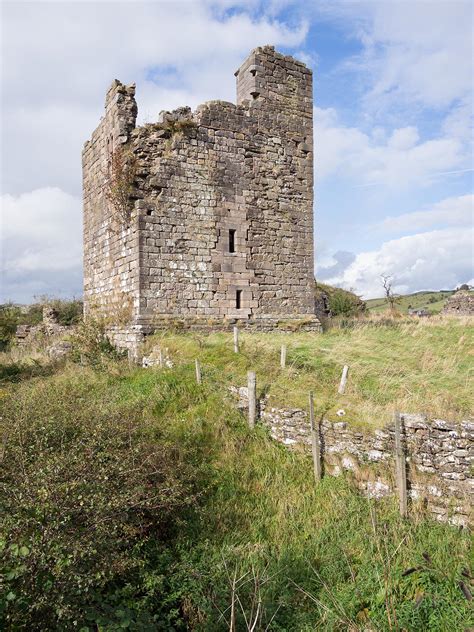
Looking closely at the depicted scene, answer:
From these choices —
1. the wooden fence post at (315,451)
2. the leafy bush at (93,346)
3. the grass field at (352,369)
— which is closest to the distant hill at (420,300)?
the grass field at (352,369)

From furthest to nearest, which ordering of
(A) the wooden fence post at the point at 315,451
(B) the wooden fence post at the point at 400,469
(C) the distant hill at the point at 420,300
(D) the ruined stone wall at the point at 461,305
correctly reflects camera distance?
1. (C) the distant hill at the point at 420,300
2. (D) the ruined stone wall at the point at 461,305
3. (A) the wooden fence post at the point at 315,451
4. (B) the wooden fence post at the point at 400,469

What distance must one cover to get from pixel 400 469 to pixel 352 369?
4493 mm

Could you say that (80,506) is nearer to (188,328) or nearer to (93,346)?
(188,328)

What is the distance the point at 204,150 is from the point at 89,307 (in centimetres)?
655

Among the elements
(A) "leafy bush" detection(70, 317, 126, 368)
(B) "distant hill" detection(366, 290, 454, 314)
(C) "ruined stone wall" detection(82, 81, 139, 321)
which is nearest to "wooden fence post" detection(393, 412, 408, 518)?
(C) "ruined stone wall" detection(82, 81, 139, 321)

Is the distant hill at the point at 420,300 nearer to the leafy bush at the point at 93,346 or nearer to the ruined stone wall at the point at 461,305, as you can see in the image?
the ruined stone wall at the point at 461,305

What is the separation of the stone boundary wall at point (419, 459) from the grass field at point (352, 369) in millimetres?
251

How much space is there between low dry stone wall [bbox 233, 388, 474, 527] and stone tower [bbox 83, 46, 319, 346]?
7.04 metres

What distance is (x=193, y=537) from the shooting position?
6137 mm

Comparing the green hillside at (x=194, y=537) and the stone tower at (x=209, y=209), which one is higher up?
the stone tower at (x=209, y=209)

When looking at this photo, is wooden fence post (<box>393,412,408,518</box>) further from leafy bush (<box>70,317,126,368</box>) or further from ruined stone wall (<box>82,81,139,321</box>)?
leafy bush (<box>70,317,126,368</box>)

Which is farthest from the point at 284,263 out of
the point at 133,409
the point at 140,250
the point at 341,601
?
the point at 341,601

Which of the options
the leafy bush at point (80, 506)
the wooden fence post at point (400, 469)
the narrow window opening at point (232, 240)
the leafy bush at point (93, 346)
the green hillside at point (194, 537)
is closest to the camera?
the leafy bush at point (80, 506)

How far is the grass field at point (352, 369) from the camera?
7.84 metres
